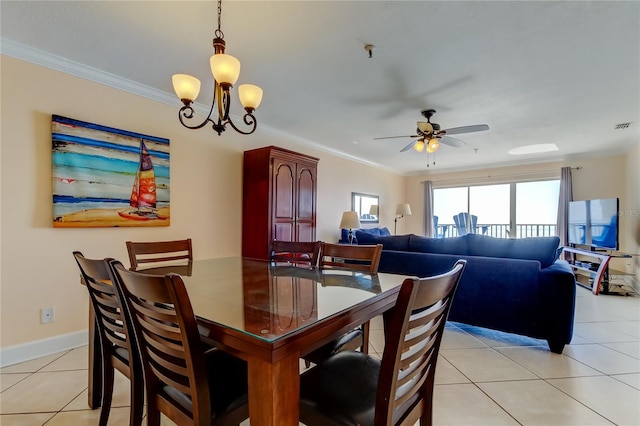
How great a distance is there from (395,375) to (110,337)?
1311mm

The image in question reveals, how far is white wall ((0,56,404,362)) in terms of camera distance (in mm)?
2225

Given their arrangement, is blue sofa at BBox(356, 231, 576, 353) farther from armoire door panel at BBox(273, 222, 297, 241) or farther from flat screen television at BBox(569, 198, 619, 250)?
flat screen television at BBox(569, 198, 619, 250)

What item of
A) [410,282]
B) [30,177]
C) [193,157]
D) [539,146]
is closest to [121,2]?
[30,177]

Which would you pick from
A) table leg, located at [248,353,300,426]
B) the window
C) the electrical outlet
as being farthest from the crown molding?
the window

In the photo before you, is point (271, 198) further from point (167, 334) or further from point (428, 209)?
point (428, 209)

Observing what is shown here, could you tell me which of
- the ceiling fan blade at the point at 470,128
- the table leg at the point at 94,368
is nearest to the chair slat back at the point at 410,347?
the table leg at the point at 94,368

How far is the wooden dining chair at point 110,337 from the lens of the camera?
3.98 ft

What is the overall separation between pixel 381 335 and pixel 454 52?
2429 mm

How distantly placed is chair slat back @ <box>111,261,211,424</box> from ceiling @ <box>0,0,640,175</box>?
1.69 m

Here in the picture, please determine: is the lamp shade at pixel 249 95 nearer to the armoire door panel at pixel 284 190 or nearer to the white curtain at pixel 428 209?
the armoire door panel at pixel 284 190

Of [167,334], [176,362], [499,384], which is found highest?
[167,334]

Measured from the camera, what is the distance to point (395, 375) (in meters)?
0.87

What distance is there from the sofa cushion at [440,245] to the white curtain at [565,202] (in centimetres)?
428

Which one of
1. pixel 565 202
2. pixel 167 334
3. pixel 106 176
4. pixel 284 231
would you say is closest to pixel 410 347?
pixel 167 334
